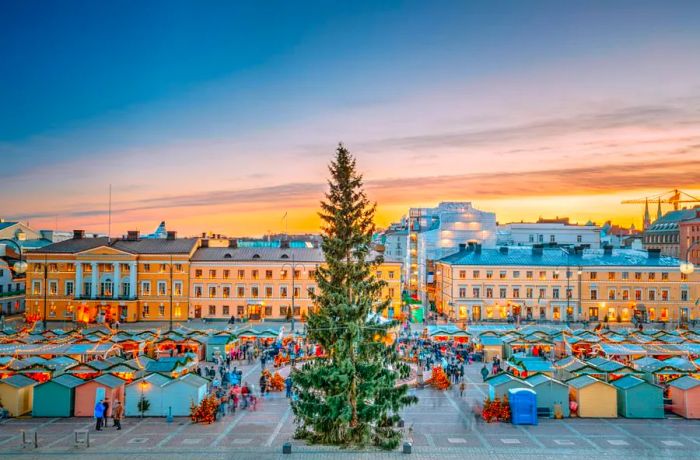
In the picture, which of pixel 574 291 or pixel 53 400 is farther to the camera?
pixel 574 291

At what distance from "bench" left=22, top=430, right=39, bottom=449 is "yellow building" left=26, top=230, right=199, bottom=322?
154 ft

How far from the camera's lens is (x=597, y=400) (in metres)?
34.5

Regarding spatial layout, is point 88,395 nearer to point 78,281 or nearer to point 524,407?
point 524,407

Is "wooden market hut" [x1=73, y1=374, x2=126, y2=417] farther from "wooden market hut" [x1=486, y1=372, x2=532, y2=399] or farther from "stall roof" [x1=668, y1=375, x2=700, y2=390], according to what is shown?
"stall roof" [x1=668, y1=375, x2=700, y2=390]

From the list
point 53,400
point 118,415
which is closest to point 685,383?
point 118,415

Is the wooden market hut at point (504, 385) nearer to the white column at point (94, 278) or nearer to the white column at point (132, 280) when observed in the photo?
the white column at point (132, 280)

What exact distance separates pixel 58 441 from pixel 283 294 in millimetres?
49497

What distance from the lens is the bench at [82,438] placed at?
95.2 ft

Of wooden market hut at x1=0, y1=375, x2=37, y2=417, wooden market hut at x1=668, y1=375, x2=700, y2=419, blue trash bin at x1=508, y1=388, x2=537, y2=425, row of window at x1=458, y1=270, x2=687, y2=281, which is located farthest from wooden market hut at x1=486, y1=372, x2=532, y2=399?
row of window at x1=458, y1=270, x2=687, y2=281

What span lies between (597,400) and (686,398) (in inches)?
194

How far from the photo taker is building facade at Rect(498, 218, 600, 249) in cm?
13100

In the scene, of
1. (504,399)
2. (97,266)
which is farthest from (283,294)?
(504,399)

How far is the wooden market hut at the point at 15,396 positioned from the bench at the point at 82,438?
5.69 metres

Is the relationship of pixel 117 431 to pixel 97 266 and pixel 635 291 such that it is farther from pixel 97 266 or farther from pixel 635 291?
pixel 635 291
